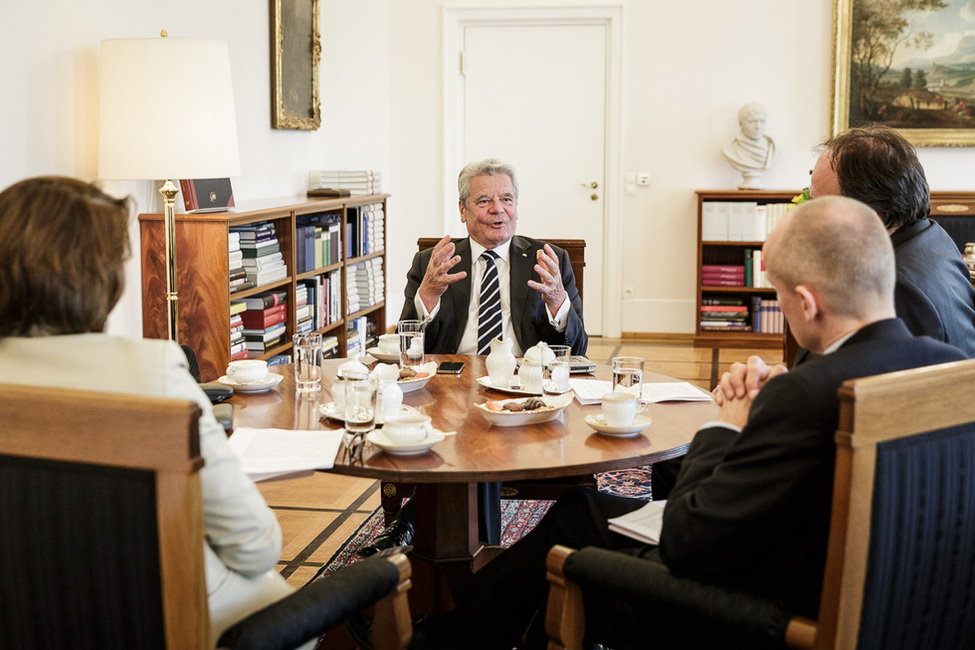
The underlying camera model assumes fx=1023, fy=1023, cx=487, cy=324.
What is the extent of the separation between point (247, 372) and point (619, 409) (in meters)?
1.07

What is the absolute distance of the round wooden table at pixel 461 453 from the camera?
2.05 metres

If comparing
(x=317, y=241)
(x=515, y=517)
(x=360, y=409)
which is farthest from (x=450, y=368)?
(x=317, y=241)

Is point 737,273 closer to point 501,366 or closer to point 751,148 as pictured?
point 751,148

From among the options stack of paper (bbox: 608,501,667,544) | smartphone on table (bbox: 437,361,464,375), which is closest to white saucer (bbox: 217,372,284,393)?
smartphone on table (bbox: 437,361,464,375)

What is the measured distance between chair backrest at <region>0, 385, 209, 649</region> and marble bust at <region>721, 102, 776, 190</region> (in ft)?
22.4

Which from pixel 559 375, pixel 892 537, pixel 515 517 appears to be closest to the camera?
pixel 892 537

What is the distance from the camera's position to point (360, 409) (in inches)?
86.7

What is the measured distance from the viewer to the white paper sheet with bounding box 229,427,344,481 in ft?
6.64

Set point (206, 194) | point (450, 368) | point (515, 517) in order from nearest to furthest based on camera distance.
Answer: point (450, 368) < point (515, 517) < point (206, 194)

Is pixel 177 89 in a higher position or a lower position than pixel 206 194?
higher

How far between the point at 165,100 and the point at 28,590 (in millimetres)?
2595

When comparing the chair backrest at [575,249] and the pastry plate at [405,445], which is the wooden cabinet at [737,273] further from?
the pastry plate at [405,445]

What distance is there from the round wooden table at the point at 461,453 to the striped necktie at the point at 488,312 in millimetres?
626

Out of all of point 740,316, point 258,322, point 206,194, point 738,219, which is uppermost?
point 206,194
